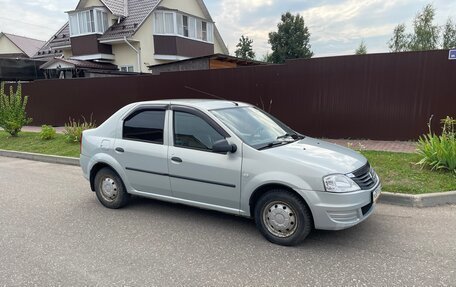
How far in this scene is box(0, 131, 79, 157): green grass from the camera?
31.8 feet

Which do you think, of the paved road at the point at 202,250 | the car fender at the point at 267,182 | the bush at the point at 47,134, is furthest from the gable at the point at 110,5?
the car fender at the point at 267,182

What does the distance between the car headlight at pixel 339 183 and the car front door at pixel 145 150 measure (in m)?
2.07

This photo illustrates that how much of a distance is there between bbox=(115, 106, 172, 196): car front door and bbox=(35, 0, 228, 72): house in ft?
61.6

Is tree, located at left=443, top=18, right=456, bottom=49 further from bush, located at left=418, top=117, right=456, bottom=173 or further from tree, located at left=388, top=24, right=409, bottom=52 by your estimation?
bush, located at left=418, top=117, right=456, bottom=173

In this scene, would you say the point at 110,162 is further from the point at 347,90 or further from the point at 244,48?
the point at 244,48

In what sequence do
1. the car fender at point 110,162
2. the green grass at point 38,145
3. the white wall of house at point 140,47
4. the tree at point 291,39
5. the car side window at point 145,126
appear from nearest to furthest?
the car side window at point 145,126, the car fender at point 110,162, the green grass at point 38,145, the white wall of house at point 140,47, the tree at point 291,39

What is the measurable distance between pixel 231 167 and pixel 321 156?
1.04 meters

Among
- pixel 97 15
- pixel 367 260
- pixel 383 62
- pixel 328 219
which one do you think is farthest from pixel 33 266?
pixel 97 15

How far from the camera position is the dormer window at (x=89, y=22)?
22844 millimetres

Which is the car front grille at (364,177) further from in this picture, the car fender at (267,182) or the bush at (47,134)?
the bush at (47,134)

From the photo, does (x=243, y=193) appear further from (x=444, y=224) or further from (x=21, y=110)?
(x=21, y=110)

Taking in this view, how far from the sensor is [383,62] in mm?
8641

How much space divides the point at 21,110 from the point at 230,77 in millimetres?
7695

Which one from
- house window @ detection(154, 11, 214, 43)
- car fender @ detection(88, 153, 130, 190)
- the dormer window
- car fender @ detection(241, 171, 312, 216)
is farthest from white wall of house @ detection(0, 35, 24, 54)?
car fender @ detection(241, 171, 312, 216)
